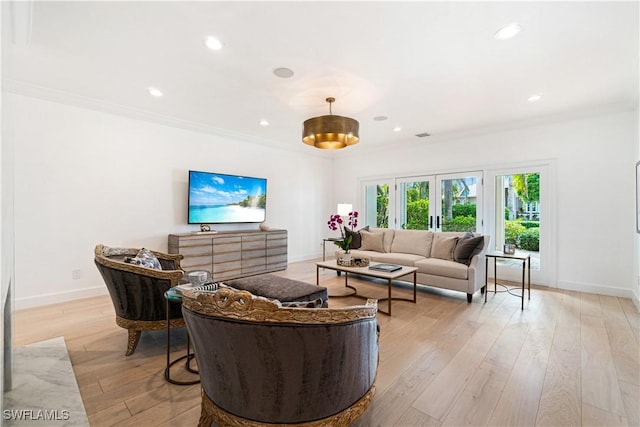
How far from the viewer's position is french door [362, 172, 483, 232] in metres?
5.35

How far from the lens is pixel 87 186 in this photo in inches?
152

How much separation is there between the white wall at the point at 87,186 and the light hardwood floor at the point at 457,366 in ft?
1.71

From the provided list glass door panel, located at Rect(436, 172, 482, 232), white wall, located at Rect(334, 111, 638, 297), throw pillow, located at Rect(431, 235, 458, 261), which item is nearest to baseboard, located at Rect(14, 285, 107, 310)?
throw pillow, located at Rect(431, 235, 458, 261)

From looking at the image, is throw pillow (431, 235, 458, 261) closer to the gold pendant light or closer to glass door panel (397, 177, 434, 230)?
glass door panel (397, 177, 434, 230)

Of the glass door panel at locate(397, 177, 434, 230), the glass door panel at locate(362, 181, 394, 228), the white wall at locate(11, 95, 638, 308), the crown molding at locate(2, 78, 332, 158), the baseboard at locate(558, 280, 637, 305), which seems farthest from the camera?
the glass door panel at locate(362, 181, 394, 228)

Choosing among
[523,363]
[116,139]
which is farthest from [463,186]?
[116,139]

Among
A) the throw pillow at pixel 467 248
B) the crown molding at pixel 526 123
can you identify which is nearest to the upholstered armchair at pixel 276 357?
the throw pillow at pixel 467 248

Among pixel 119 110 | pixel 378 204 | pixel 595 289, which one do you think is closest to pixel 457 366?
pixel 595 289

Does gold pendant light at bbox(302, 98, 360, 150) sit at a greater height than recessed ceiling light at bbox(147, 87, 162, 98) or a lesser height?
lesser

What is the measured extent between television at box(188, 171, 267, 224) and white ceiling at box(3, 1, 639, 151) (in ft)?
3.83

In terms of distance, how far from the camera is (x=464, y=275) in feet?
12.4

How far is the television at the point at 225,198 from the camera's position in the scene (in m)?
4.82

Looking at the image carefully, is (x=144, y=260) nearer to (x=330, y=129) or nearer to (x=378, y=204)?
(x=330, y=129)

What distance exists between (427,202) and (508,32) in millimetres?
3878
